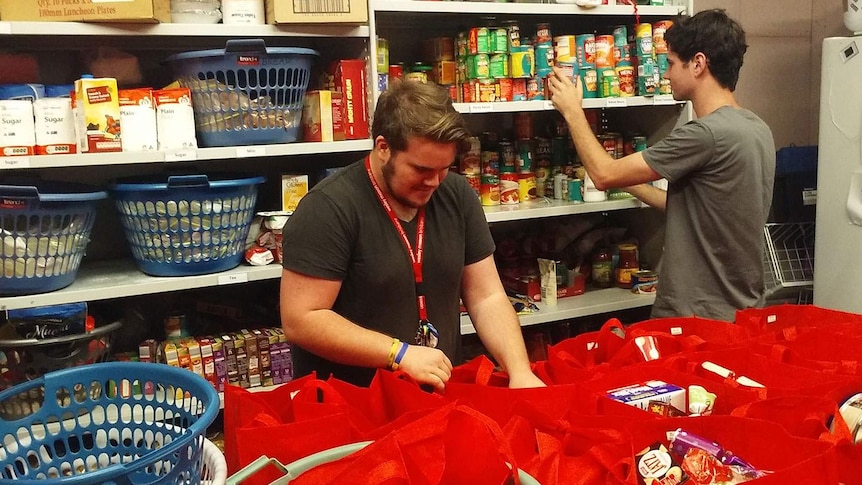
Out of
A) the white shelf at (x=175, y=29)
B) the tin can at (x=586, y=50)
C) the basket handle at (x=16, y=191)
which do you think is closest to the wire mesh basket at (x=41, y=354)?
the basket handle at (x=16, y=191)

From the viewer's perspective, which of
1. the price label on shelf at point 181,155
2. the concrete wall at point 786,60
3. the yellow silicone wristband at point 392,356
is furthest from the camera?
the concrete wall at point 786,60

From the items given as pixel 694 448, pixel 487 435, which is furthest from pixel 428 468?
pixel 694 448

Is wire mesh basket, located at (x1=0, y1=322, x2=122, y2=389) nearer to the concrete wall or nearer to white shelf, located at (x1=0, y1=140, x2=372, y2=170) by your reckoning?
white shelf, located at (x1=0, y1=140, x2=372, y2=170)

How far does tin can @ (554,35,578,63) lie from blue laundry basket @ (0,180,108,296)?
1.76m

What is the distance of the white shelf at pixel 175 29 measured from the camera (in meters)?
2.15

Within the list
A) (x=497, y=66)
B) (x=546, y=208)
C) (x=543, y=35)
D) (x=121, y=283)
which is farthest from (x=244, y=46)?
(x=546, y=208)

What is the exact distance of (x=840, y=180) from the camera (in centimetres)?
319

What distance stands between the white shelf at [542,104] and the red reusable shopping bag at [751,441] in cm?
165

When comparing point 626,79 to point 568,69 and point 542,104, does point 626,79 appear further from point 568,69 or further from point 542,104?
point 542,104

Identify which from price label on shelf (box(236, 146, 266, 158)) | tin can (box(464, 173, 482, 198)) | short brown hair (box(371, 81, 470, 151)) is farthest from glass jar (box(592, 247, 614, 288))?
short brown hair (box(371, 81, 470, 151))

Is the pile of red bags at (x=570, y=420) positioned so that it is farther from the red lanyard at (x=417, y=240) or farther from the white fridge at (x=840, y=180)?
the white fridge at (x=840, y=180)

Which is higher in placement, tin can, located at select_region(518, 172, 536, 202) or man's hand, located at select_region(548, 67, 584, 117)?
man's hand, located at select_region(548, 67, 584, 117)

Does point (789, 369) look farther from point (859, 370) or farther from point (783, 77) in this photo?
point (783, 77)

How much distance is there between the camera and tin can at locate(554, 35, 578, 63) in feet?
9.47
